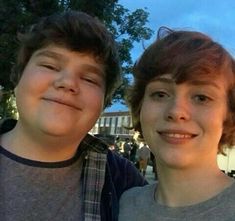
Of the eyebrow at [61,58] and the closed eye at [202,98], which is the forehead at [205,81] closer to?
the closed eye at [202,98]

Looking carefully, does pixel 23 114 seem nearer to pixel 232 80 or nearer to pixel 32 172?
pixel 32 172

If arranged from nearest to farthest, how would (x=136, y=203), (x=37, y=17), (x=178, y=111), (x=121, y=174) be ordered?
1. (x=178, y=111)
2. (x=136, y=203)
3. (x=121, y=174)
4. (x=37, y=17)

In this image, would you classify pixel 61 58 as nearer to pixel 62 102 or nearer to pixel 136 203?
pixel 62 102

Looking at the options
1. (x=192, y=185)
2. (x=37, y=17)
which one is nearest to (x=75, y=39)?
(x=192, y=185)

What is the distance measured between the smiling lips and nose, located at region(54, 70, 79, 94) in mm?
564

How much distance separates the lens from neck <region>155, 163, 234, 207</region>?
2.06 metres

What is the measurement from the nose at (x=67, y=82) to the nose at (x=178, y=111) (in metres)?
0.57

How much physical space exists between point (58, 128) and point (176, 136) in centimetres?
66

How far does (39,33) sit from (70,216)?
1.02m

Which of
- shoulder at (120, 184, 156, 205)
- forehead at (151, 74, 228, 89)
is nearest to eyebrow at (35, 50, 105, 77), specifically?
forehead at (151, 74, 228, 89)

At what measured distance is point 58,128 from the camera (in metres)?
2.38

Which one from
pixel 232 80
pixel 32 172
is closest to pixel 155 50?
pixel 232 80

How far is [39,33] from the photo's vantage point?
101 inches

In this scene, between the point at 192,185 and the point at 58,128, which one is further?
the point at 58,128
